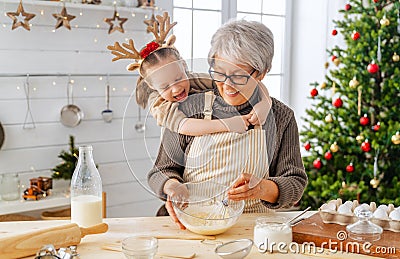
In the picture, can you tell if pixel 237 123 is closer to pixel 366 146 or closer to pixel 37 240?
pixel 37 240

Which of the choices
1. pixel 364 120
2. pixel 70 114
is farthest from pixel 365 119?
pixel 70 114

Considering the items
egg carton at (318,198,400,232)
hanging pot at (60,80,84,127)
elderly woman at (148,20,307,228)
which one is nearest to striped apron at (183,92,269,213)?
→ elderly woman at (148,20,307,228)

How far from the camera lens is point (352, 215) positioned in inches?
79.4

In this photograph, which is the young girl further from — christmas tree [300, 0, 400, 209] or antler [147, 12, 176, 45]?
christmas tree [300, 0, 400, 209]

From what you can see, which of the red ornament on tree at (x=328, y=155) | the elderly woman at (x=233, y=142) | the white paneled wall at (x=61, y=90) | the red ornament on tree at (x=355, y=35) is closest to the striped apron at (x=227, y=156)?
the elderly woman at (x=233, y=142)

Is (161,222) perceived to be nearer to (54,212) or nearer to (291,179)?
(291,179)

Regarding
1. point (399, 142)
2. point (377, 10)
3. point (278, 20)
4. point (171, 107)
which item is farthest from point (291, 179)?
point (278, 20)

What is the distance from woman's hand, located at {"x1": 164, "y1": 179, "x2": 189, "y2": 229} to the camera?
2.04 meters

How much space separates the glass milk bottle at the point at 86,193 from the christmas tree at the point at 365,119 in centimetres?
227

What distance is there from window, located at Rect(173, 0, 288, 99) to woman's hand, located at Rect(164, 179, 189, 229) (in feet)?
6.55

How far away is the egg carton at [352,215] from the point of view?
1974 millimetres

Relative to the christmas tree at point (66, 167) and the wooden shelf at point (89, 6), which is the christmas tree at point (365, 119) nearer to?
the wooden shelf at point (89, 6)

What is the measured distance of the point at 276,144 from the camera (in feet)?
7.50

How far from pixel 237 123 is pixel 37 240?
725mm
